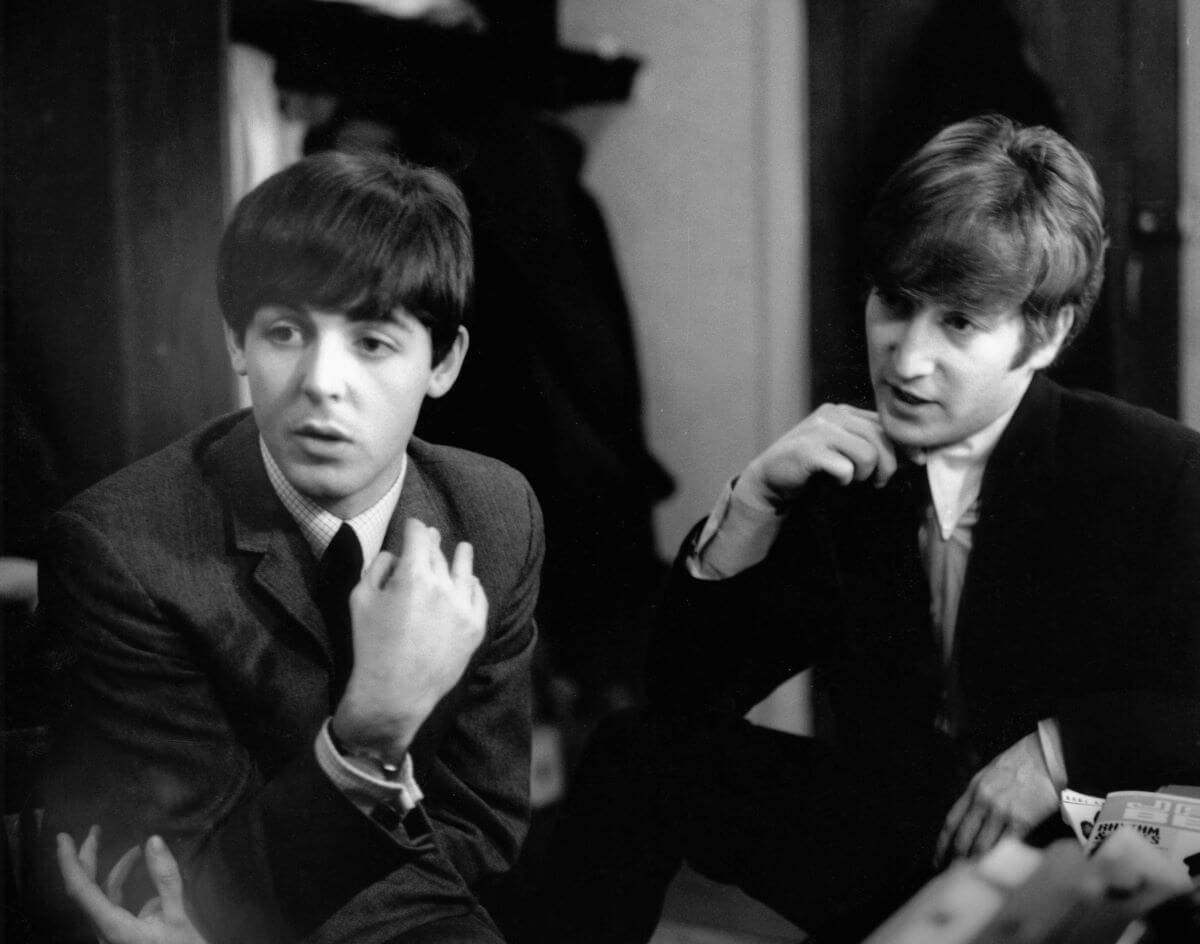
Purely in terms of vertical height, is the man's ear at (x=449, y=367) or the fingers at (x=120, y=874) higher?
the man's ear at (x=449, y=367)

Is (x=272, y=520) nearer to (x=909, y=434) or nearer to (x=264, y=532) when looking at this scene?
(x=264, y=532)

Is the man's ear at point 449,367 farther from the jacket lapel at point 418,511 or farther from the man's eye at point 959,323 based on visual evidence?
the man's eye at point 959,323

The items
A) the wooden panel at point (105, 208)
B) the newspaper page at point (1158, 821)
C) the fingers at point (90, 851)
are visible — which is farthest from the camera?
the wooden panel at point (105, 208)

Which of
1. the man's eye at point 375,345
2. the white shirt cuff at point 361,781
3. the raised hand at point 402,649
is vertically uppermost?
the man's eye at point 375,345

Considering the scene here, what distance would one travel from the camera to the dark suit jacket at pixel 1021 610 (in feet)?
3.52

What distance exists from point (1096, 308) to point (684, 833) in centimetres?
62

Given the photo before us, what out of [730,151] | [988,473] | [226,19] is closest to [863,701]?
[988,473]

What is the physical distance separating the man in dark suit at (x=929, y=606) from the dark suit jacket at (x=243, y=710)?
0.16 m

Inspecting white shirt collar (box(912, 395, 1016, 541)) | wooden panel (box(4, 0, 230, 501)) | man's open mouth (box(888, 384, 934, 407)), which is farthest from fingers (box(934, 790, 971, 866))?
wooden panel (box(4, 0, 230, 501))

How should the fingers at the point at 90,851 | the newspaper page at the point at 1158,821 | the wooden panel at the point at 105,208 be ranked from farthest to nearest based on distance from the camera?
the wooden panel at the point at 105,208 → the fingers at the point at 90,851 → the newspaper page at the point at 1158,821

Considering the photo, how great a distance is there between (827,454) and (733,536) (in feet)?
0.38

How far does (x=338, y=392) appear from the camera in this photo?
42.6 inches

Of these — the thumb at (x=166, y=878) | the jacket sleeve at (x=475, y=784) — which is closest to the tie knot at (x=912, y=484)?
the jacket sleeve at (x=475, y=784)

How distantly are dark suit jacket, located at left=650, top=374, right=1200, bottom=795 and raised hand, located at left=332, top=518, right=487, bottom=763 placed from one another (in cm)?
22
